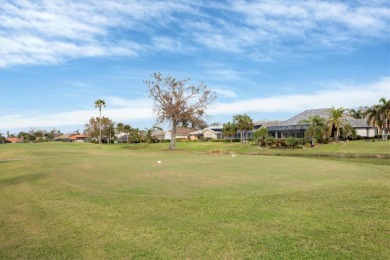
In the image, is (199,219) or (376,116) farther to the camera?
(376,116)

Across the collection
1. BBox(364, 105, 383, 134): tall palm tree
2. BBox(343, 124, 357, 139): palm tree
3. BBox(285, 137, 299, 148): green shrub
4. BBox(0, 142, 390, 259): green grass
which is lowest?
BBox(0, 142, 390, 259): green grass

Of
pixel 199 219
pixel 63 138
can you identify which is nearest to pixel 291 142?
pixel 199 219

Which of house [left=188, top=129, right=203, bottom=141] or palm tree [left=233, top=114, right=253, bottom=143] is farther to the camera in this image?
house [left=188, top=129, right=203, bottom=141]

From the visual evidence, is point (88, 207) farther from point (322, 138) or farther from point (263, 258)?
point (322, 138)

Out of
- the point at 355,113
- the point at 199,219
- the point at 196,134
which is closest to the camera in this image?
the point at 199,219

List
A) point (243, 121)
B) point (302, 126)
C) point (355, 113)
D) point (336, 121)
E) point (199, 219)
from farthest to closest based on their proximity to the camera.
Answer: point (355, 113), point (243, 121), point (302, 126), point (336, 121), point (199, 219)

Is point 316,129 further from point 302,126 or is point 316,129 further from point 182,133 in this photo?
point 182,133

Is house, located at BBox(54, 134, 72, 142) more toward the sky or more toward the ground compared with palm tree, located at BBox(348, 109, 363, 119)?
more toward the ground

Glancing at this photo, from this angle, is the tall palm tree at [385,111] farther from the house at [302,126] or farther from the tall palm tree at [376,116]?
the house at [302,126]

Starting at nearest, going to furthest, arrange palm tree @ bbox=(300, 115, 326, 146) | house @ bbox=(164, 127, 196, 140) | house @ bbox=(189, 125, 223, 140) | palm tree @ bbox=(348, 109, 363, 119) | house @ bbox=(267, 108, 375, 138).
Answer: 1. palm tree @ bbox=(300, 115, 326, 146)
2. house @ bbox=(267, 108, 375, 138)
3. palm tree @ bbox=(348, 109, 363, 119)
4. house @ bbox=(189, 125, 223, 140)
5. house @ bbox=(164, 127, 196, 140)

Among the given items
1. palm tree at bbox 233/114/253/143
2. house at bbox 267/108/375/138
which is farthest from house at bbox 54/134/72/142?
house at bbox 267/108/375/138

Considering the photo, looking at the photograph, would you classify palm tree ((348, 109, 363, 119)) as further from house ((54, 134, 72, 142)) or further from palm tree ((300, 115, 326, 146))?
house ((54, 134, 72, 142))

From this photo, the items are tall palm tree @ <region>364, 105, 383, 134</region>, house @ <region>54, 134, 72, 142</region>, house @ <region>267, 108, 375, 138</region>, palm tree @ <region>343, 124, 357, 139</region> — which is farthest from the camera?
house @ <region>54, 134, 72, 142</region>

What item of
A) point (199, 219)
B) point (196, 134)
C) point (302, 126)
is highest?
point (302, 126)
